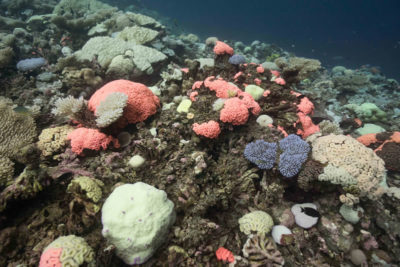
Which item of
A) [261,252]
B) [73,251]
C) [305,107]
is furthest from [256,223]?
[305,107]

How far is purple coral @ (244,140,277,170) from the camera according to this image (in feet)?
12.2

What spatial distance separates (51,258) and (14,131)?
3.01m

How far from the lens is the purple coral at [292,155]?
140 inches

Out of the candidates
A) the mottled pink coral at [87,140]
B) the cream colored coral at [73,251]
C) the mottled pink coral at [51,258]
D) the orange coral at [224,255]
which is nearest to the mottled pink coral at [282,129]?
the orange coral at [224,255]

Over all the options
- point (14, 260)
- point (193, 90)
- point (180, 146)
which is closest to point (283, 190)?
point (180, 146)

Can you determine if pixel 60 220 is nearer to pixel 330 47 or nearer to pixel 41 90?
pixel 41 90

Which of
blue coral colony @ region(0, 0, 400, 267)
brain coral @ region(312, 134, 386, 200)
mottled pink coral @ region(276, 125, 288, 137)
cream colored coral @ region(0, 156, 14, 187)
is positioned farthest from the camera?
mottled pink coral @ region(276, 125, 288, 137)

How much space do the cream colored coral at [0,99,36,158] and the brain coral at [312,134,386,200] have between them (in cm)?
573

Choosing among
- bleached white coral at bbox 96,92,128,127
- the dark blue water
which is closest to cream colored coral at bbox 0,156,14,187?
bleached white coral at bbox 96,92,128,127

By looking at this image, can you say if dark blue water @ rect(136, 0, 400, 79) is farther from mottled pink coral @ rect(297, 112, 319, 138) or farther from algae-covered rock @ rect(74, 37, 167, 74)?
mottled pink coral @ rect(297, 112, 319, 138)

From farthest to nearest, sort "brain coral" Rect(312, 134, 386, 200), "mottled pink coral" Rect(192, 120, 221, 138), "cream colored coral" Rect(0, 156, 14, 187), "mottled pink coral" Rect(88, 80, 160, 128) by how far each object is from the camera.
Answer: "mottled pink coral" Rect(88, 80, 160, 128)
"mottled pink coral" Rect(192, 120, 221, 138)
"brain coral" Rect(312, 134, 386, 200)
"cream colored coral" Rect(0, 156, 14, 187)

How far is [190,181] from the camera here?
3.41 metres

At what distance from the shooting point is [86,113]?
4.10 metres

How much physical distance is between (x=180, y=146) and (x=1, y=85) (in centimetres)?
665
